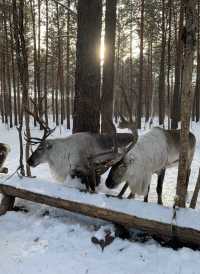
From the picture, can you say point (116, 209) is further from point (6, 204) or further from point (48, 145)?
point (48, 145)

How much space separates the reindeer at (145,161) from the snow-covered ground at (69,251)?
0.69m

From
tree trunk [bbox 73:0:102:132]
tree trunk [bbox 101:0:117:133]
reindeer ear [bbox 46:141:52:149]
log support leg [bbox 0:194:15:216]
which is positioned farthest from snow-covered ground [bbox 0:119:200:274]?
tree trunk [bbox 101:0:117:133]

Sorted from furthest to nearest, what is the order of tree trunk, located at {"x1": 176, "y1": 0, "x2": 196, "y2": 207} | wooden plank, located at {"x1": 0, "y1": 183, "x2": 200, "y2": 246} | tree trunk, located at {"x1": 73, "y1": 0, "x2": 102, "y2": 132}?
1. tree trunk, located at {"x1": 73, "y1": 0, "x2": 102, "y2": 132}
2. tree trunk, located at {"x1": 176, "y1": 0, "x2": 196, "y2": 207}
3. wooden plank, located at {"x1": 0, "y1": 183, "x2": 200, "y2": 246}

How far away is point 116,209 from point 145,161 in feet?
4.05

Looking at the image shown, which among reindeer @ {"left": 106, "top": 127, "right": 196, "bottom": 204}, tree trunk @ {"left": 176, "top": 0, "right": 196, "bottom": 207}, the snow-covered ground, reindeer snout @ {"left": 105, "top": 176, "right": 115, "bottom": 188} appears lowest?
the snow-covered ground

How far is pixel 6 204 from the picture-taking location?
539 cm

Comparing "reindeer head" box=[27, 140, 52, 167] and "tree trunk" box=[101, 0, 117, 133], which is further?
"tree trunk" box=[101, 0, 117, 133]

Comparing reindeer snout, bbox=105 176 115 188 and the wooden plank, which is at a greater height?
reindeer snout, bbox=105 176 115 188

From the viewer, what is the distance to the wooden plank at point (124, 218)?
12.5ft

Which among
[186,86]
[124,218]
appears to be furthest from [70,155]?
[186,86]

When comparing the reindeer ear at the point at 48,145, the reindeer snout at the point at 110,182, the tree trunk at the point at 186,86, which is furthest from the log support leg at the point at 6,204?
the tree trunk at the point at 186,86

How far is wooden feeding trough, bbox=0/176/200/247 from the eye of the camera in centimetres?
389

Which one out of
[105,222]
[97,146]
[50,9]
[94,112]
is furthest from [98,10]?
[50,9]

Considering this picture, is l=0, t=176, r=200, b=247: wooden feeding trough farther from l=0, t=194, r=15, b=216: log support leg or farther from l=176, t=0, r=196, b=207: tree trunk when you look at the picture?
l=176, t=0, r=196, b=207: tree trunk
